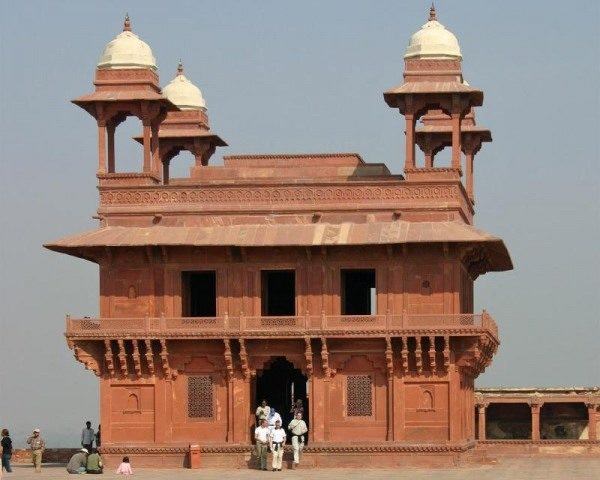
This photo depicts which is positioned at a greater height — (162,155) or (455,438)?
(162,155)

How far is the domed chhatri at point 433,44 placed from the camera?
55031mm

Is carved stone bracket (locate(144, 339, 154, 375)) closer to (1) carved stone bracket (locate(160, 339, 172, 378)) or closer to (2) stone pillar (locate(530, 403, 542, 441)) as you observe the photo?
(1) carved stone bracket (locate(160, 339, 172, 378))

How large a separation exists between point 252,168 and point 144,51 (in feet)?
14.6

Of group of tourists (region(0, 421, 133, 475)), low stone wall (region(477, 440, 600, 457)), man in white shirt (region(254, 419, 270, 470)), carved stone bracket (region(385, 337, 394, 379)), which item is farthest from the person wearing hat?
low stone wall (region(477, 440, 600, 457))

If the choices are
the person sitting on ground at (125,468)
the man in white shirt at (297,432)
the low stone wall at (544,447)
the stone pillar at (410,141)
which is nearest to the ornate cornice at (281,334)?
the man in white shirt at (297,432)

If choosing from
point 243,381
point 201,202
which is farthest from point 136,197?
point 243,381

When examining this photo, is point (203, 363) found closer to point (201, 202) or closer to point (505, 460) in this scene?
point (201, 202)

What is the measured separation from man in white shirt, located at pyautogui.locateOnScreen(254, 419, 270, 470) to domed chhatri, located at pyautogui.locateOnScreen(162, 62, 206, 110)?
1507 centimetres

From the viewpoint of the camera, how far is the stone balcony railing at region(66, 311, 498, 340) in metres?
52.5

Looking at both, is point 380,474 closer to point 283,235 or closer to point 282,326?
point 282,326

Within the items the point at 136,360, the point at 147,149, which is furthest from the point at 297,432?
the point at 147,149

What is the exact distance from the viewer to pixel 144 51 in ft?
184

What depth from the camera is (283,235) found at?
53438 millimetres

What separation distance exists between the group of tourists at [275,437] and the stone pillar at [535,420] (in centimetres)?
1528
